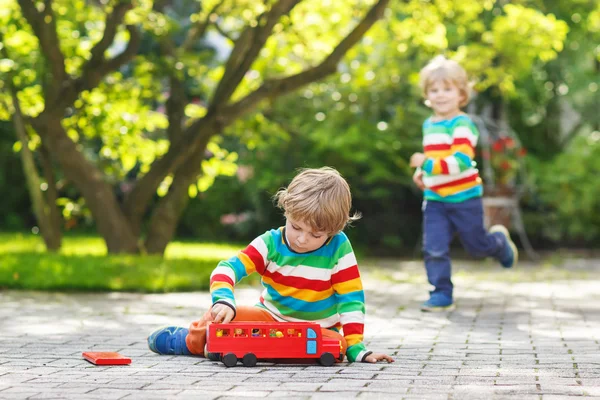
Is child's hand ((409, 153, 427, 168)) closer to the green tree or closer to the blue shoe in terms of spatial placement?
the blue shoe

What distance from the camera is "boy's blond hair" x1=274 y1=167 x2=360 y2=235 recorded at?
413 cm

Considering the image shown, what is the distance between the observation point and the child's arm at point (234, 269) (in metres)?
4.18

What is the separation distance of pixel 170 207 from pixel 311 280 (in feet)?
20.5

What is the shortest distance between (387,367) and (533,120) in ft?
40.6

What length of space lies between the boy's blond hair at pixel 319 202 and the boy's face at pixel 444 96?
109 inches

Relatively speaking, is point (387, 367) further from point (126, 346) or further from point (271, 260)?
point (126, 346)

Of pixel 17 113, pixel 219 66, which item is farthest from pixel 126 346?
pixel 219 66

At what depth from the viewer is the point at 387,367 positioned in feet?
13.8

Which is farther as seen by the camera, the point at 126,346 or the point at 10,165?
the point at 10,165

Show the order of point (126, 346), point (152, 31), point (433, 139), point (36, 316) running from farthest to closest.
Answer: point (152, 31) < point (433, 139) < point (36, 316) < point (126, 346)

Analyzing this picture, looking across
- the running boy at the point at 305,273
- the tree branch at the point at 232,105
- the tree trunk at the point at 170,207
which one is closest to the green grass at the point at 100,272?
the tree trunk at the point at 170,207

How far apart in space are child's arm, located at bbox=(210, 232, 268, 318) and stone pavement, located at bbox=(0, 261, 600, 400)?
0.31 metres

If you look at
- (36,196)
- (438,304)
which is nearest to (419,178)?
(438,304)

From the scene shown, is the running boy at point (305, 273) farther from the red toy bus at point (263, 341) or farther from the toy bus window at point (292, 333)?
the toy bus window at point (292, 333)
